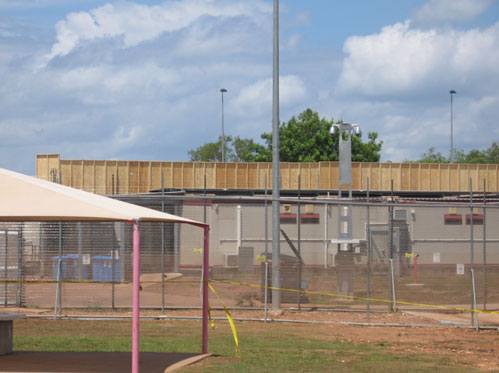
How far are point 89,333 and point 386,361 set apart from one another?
638 centimetres

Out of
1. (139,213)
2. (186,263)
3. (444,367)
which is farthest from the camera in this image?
(186,263)

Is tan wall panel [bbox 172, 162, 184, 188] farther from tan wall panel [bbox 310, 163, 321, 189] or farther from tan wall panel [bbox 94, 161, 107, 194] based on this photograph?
tan wall panel [bbox 310, 163, 321, 189]

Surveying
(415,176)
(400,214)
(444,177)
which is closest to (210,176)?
(415,176)

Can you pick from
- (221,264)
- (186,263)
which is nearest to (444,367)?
(186,263)

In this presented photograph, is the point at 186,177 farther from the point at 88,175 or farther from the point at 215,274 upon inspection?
the point at 215,274

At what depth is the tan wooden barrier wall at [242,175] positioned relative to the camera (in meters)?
41.6

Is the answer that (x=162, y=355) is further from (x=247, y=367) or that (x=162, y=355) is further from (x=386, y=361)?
(x=386, y=361)

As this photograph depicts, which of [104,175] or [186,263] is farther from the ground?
[104,175]

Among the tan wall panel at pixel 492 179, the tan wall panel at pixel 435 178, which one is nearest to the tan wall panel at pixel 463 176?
the tan wall panel at pixel 492 179

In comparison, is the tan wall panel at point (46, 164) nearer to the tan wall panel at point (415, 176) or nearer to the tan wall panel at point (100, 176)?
the tan wall panel at point (100, 176)

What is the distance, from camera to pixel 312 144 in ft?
220

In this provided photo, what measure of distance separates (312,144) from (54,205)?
191ft

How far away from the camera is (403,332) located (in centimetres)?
1652

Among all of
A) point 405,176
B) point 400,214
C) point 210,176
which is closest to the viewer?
point 400,214
